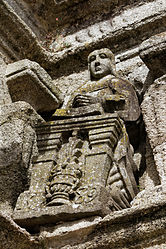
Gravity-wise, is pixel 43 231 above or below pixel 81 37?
below

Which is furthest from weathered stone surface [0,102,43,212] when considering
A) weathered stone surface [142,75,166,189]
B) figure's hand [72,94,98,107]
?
weathered stone surface [142,75,166,189]

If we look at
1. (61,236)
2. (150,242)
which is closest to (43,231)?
(61,236)

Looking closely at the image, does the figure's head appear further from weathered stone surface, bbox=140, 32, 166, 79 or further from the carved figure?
weathered stone surface, bbox=140, 32, 166, 79

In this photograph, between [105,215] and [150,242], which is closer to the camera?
[150,242]

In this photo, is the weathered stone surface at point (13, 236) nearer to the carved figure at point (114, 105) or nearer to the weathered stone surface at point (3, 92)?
the carved figure at point (114, 105)

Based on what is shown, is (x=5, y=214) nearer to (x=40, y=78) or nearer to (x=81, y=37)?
(x=40, y=78)

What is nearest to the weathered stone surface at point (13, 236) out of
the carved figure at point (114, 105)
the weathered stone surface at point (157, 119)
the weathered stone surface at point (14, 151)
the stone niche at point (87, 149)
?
the stone niche at point (87, 149)

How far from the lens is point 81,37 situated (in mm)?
5613

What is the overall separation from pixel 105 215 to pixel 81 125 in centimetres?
82

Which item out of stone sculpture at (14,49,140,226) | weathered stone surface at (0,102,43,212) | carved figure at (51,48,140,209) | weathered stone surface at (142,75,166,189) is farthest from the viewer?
weathered stone surface at (142,75,166,189)

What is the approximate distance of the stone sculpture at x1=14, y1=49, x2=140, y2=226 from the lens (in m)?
2.98

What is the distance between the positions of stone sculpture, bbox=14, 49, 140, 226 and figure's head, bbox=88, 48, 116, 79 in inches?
15.7

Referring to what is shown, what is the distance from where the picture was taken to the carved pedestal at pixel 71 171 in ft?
9.66

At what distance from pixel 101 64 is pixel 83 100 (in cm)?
61
